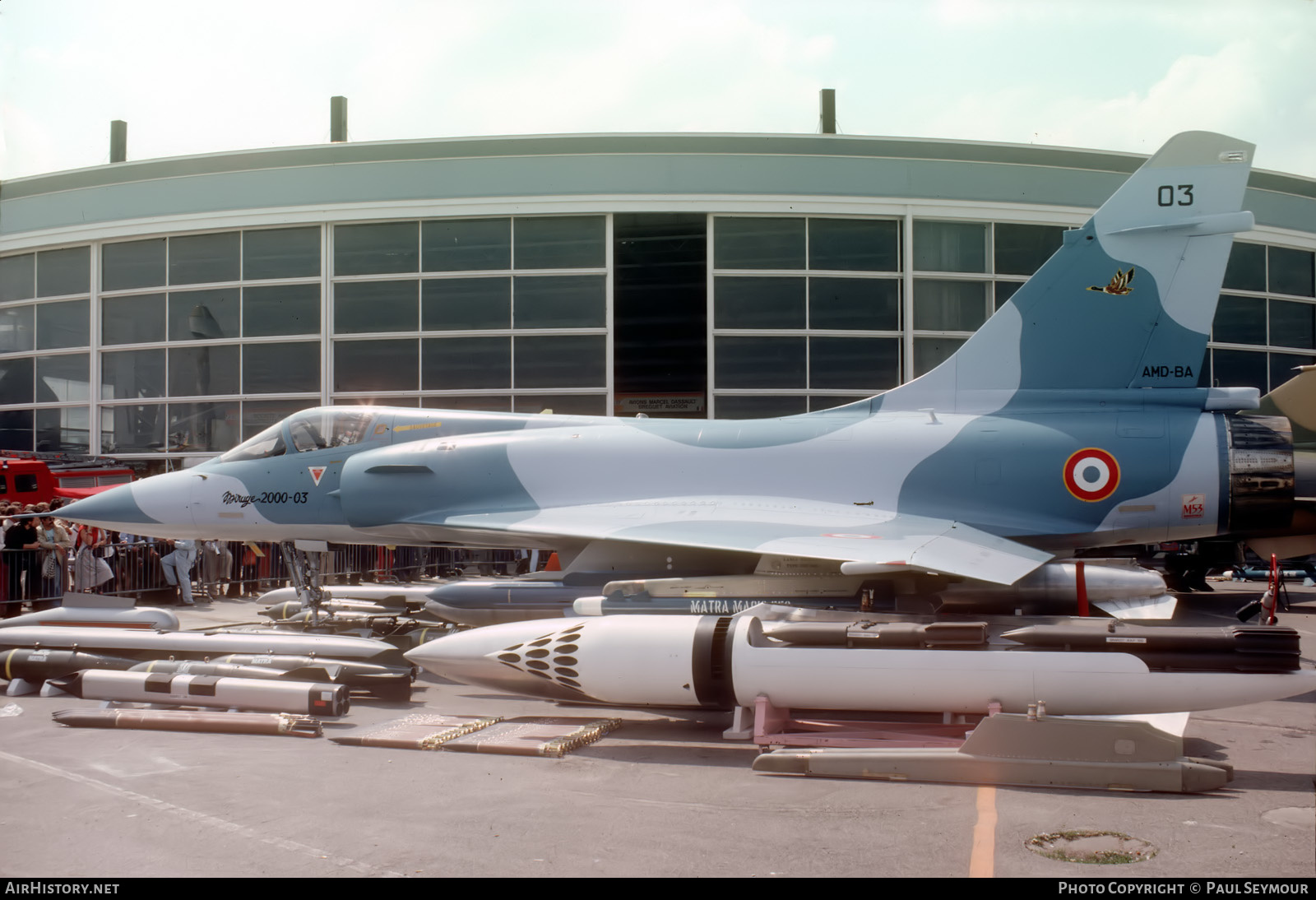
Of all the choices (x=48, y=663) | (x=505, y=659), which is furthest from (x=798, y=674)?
(x=48, y=663)

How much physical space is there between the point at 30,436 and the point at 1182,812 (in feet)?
92.9

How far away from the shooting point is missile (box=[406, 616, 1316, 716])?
21.8ft

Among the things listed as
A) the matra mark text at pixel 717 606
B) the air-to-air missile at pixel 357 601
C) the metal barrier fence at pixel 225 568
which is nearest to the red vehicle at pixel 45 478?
the metal barrier fence at pixel 225 568

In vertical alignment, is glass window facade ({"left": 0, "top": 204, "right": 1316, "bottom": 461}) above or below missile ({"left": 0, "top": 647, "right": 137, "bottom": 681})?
above

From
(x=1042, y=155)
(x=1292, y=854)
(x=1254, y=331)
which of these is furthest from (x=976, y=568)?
(x=1254, y=331)

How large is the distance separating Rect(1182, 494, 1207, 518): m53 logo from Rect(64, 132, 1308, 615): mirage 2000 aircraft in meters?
0.02

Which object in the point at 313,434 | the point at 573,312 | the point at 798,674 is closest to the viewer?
the point at 798,674

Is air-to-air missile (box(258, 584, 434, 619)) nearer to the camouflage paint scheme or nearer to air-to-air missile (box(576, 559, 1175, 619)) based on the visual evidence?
Answer: the camouflage paint scheme

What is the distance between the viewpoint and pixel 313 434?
1206cm

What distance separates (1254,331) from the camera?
23641 mm

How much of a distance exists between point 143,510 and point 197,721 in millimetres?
5025

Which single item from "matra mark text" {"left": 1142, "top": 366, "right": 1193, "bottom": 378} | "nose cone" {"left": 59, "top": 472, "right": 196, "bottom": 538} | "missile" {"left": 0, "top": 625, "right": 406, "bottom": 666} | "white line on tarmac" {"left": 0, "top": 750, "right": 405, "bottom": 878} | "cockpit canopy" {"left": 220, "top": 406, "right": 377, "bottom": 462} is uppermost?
"matra mark text" {"left": 1142, "top": 366, "right": 1193, "bottom": 378}

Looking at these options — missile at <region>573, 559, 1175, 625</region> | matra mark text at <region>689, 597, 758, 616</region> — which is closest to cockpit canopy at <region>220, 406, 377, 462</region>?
missile at <region>573, 559, 1175, 625</region>

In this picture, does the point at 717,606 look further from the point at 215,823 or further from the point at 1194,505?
the point at 1194,505
